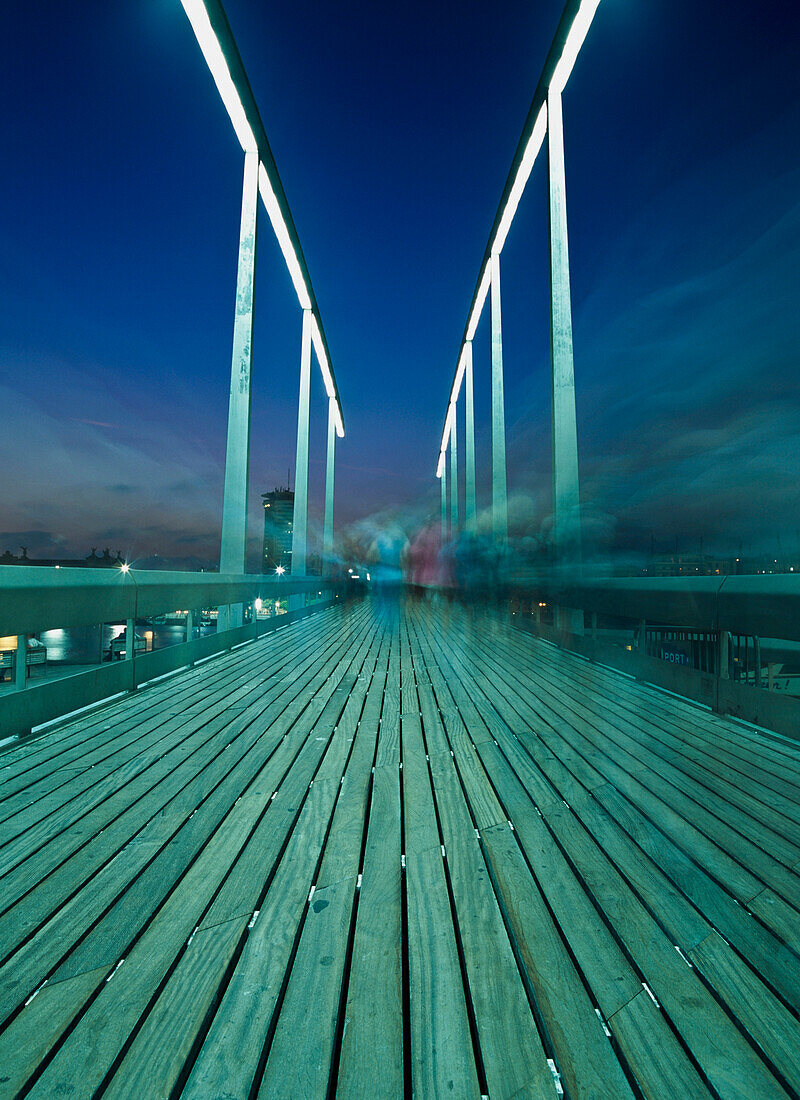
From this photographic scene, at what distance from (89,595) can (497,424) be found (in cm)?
937

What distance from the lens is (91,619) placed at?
274cm

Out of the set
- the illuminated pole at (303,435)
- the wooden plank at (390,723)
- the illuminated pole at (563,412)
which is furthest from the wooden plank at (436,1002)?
the illuminated pole at (303,435)

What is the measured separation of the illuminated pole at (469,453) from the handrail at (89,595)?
37.5ft

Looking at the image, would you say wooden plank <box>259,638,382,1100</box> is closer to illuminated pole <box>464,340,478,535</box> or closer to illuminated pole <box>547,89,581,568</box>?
illuminated pole <box>547,89,581,568</box>

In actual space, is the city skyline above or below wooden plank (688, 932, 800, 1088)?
above

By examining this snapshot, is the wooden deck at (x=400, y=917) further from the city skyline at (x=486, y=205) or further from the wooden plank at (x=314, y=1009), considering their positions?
the city skyline at (x=486, y=205)

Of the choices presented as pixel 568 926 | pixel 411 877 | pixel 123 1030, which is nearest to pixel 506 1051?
pixel 568 926

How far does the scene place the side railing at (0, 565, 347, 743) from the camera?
221 cm

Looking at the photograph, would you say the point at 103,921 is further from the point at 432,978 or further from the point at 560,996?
the point at 560,996

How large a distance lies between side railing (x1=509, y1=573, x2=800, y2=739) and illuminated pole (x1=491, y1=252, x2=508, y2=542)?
511 centimetres

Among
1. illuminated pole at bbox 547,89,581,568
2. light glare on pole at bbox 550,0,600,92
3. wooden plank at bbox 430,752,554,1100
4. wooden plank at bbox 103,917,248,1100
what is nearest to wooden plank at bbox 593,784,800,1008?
wooden plank at bbox 430,752,554,1100

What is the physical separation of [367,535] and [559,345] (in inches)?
1084

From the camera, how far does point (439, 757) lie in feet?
7.48

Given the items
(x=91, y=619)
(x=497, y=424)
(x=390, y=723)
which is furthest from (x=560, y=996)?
(x=497, y=424)
